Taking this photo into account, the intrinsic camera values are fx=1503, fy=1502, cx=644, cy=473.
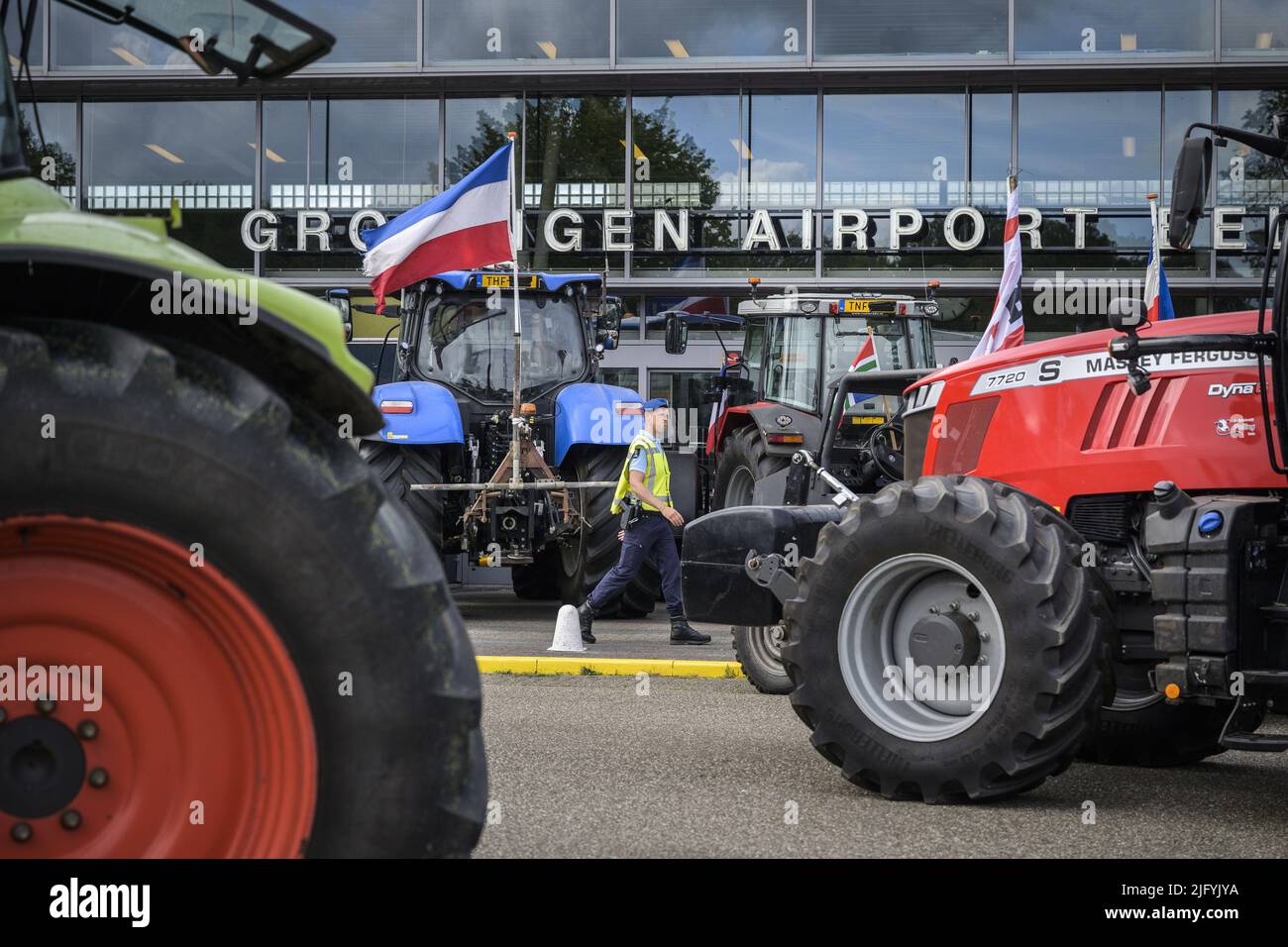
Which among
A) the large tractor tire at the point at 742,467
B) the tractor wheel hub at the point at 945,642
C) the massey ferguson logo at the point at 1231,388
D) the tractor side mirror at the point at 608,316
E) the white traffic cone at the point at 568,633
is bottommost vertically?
the white traffic cone at the point at 568,633

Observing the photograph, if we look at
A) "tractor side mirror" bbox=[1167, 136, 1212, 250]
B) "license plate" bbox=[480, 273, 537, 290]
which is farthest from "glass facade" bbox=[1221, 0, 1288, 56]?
"tractor side mirror" bbox=[1167, 136, 1212, 250]

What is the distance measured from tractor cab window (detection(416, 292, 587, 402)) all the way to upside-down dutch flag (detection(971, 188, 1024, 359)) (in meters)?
3.71

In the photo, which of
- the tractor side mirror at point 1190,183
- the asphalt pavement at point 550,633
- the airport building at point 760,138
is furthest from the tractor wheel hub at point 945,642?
the airport building at point 760,138

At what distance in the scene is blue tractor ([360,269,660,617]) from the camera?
41.0 feet

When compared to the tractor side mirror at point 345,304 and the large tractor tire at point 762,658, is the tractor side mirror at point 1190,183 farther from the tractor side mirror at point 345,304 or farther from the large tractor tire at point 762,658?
the tractor side mirror at point 345,304

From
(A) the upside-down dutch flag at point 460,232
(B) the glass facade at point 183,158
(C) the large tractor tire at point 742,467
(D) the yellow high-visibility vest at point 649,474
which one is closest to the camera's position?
(D) the yellow high-visibility vest at point 649,474

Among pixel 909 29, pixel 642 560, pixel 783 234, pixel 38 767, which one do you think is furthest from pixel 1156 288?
pixel 909 29

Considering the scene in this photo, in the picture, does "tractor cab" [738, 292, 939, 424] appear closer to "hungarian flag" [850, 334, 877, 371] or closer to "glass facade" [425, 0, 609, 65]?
"hungarian flag" [850, 334, 877, 371]

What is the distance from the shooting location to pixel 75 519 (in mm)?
2414

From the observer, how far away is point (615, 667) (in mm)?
9914

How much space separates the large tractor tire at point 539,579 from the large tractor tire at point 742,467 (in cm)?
180

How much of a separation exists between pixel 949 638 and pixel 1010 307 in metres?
8.41

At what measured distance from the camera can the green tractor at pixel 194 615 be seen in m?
2.42
